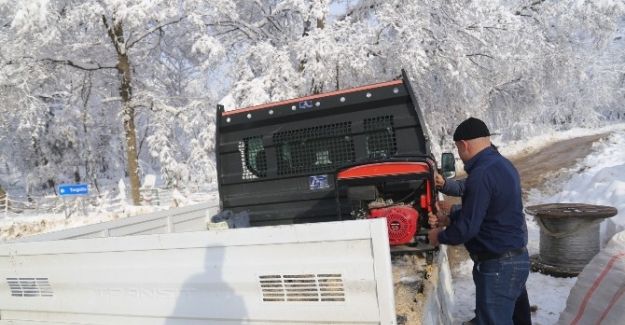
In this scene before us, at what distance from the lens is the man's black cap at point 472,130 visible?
320 centimetres

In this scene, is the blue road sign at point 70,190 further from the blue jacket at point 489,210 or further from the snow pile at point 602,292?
the snow pile at point 602,292

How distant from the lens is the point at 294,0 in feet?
A: 42.2

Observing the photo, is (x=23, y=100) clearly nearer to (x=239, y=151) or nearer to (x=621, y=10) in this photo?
(x=239, y=151)

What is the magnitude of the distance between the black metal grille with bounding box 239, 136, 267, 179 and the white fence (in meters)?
11.0

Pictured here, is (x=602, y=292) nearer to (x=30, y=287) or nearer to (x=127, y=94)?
(x=30, y=287)

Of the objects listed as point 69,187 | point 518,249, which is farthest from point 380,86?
point 69,187

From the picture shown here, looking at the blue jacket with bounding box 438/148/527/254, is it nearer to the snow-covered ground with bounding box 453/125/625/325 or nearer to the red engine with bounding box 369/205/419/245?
the red engine with bounding box 369/205/419/245

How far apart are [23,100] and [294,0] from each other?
31.1ft

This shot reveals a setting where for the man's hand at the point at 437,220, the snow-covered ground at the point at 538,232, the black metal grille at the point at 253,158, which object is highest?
the black metal grille at the point at 253,158

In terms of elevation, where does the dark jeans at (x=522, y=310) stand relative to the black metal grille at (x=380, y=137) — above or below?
below

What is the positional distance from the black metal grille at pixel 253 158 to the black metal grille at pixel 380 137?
1132mm

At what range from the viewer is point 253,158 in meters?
5.10

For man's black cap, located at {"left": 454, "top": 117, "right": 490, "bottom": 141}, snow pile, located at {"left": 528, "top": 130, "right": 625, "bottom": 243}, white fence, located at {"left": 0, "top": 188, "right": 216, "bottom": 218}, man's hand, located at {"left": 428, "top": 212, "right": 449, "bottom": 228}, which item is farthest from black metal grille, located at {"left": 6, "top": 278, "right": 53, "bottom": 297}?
white fence, located at {"left": 0, "top": 188, "right": 216, "bottom": 218}

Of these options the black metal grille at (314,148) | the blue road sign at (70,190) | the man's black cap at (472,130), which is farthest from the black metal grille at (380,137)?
the blue road sign at (70,190)
